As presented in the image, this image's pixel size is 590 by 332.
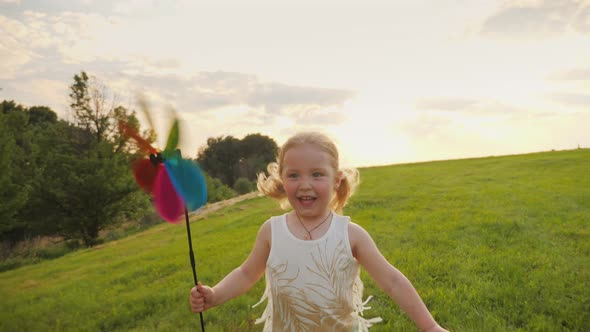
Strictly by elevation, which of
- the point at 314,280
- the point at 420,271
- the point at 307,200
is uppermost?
the point at 307,200

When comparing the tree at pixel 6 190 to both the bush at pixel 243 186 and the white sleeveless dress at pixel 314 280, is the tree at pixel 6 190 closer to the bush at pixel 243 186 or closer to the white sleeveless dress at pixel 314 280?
the white sleeveless dress at pixel 314 280

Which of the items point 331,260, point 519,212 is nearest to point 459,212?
point 519,212

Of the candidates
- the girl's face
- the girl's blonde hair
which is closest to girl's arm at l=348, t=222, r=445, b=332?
the girl's face

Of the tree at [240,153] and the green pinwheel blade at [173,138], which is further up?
the tree at [240,153]

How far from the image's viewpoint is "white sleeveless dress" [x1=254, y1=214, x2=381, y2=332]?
246cm

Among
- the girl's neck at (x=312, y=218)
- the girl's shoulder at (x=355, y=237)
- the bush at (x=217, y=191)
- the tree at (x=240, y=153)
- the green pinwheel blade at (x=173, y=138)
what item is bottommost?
the bush at (x=217, y=191)

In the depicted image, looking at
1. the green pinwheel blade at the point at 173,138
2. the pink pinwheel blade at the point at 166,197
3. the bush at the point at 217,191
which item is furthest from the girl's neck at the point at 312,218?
the bush at the point at 217,191

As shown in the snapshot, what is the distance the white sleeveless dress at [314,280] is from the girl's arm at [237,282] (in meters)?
0.15

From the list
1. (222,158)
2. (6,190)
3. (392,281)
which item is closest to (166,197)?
(392,281)

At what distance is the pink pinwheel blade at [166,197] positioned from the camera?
2.41 metres

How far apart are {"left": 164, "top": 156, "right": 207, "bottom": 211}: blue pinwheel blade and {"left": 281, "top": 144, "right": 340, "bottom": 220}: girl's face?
51cm

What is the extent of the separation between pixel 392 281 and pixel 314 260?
1.51ft

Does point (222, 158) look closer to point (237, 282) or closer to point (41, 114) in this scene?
point (41, 114)

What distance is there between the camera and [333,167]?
264cm
